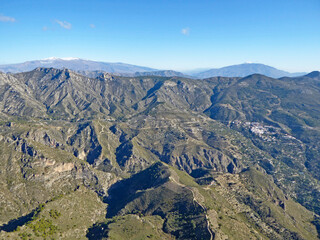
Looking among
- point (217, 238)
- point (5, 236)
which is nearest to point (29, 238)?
point (5, 236)

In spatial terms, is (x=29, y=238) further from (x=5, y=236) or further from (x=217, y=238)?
(x=217, y=238)
